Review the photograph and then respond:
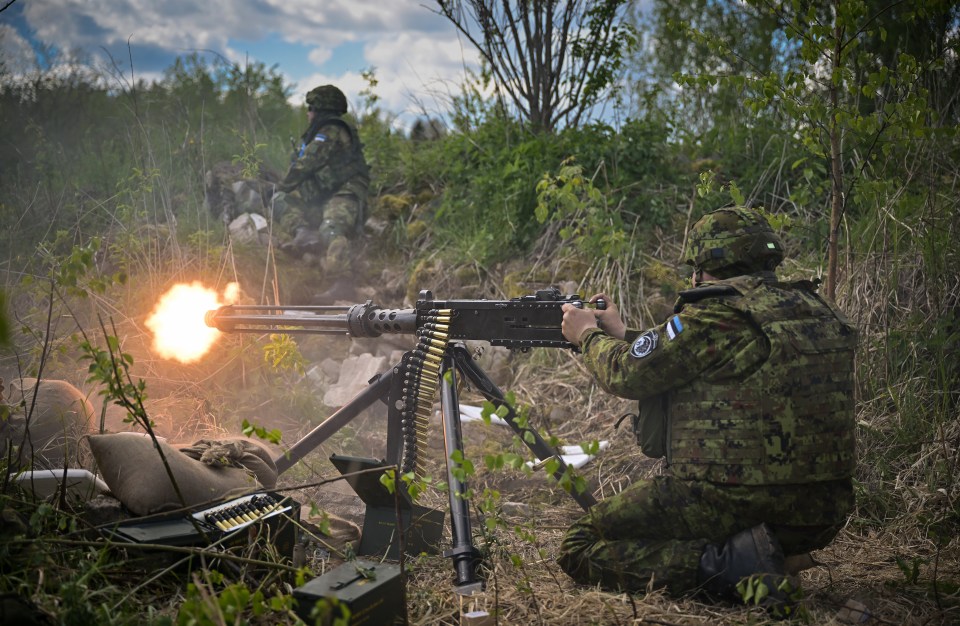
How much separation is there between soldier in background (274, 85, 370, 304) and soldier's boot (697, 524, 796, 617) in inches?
227

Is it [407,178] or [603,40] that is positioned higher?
[603,40]

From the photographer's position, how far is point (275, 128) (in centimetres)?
1120

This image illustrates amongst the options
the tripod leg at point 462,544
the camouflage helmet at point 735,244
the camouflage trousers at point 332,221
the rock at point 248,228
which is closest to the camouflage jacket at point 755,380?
the camouflage helmet at point 735,244

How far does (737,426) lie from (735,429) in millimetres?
16

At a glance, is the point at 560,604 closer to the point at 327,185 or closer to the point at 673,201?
the point at 673,201

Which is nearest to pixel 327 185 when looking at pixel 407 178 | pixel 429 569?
pixel 407 178

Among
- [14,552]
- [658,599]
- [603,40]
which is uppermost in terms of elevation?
[603,40]

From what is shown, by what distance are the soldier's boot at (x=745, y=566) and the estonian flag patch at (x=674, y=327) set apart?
927 millimetres

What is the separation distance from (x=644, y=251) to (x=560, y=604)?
419 cm

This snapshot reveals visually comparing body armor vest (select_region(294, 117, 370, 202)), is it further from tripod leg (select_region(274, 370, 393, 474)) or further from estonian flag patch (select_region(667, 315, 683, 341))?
estonian flag patch (select_region(667, 315, 683, 341))

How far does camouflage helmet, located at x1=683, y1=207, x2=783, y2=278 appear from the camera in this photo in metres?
3.46

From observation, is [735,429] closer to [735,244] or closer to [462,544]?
[735,244]

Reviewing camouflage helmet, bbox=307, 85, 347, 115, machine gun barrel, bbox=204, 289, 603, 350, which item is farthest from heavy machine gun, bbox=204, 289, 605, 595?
camouflage helmet, bbox=307, 85, 347, 115

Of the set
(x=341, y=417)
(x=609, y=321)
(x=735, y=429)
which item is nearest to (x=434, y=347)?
(x=341, y=417)
